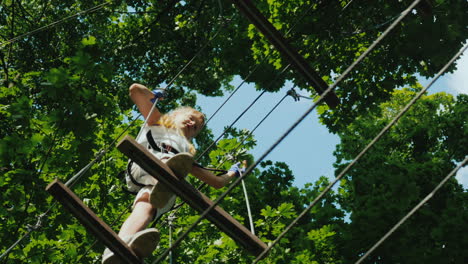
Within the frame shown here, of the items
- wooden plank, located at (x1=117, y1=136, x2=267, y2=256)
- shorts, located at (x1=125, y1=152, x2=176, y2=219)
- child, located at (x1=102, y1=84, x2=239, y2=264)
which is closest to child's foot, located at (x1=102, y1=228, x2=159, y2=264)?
child, located at (x1=102, y1=84, x2=239, y2=264)

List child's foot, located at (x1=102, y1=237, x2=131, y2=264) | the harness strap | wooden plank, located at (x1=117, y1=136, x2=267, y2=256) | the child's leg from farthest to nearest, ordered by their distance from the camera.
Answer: the harness strap, the child's leg, child's foot, located at (x1=102, y1=237, x2=131, y2=264), wooden plank, located at (x1=117, y1=136, x2=267, y2=256)

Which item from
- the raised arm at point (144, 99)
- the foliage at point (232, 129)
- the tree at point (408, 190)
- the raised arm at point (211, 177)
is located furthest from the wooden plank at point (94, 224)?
the tree at point (408, 190)

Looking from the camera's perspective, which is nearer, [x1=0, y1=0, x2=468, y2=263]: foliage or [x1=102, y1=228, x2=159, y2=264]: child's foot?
[x1=102, y1=228, x2=159, y2=264]: child's foot

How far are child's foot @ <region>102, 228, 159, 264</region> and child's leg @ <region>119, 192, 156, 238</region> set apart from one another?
0.50 feet

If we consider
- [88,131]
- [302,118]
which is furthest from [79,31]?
[302,118]

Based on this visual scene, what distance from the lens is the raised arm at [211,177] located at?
384cm

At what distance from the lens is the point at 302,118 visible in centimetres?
250

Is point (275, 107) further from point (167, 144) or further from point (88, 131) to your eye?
point (88, 131)

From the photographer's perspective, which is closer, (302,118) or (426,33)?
(302,118)

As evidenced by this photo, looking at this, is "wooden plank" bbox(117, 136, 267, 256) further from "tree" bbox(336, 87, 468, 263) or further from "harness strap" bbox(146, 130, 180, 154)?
"tree" bbox(336, 87, 468, 263)

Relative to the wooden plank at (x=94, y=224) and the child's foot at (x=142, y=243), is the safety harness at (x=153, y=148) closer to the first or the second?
the wooden plank at (x=94, y=224)

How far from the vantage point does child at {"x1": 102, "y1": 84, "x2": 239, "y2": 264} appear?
3225mm

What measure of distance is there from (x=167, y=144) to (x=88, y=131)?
5.00 feet

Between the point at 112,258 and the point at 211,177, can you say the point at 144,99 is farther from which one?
the point at 112,258
